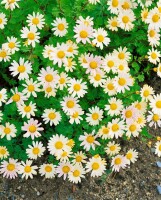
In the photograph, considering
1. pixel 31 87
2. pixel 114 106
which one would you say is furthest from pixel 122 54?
pixel 31 87

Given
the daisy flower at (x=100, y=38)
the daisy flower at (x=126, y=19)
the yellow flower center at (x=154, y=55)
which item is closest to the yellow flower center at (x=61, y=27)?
the daisy flower at (x=100, y=38)

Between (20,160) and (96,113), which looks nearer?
(96,113)

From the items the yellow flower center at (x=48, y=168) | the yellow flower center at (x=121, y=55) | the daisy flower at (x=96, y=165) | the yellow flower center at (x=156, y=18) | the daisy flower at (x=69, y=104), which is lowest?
the yellow flower center at (x=48, y=168)

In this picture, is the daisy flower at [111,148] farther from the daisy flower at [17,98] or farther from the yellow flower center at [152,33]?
the yellow flower center at [152,33]

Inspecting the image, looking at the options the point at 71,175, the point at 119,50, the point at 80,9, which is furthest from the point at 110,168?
the point at 80,9

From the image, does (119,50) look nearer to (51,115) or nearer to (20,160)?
(51,115)

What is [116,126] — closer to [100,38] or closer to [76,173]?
[76,173]

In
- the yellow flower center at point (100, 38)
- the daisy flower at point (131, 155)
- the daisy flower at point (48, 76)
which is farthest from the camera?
the daisy flower at point (131, 155)

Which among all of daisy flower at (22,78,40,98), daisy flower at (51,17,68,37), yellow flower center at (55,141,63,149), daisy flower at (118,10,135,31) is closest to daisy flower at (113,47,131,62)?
daisy flower at (118,10,135,31)

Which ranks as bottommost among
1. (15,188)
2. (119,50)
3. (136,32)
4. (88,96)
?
(15,188)
